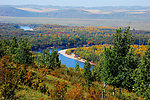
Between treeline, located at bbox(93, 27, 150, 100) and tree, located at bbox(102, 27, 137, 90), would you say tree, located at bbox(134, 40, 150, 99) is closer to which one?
treeline, located at bbox(93, 27, 150, 100)

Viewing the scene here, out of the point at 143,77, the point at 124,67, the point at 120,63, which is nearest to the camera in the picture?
the point at 143,77

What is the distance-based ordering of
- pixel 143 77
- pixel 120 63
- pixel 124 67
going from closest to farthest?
pixel 143 77 → pixel 124 67 → pixel 120 63

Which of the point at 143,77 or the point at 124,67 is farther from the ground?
the point at 124,67

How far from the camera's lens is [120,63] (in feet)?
32.6

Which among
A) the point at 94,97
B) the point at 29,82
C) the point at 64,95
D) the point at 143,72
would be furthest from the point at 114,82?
the point at 29,82

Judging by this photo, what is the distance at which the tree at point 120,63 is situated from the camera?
9711 millimetres

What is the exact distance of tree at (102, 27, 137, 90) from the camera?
9711 millimetres

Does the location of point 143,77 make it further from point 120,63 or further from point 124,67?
point 120,63

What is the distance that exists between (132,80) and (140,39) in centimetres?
10596

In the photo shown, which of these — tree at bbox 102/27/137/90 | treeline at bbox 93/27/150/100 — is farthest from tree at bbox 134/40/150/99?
tree at bbox 102/27/137/90

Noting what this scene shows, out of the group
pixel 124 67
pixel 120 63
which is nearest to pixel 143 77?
pixel 124 67

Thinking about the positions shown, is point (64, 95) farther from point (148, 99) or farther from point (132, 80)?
point (132, 80)

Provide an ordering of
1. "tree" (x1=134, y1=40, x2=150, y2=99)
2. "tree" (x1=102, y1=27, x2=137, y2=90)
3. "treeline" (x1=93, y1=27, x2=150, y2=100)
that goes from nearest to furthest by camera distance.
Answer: "tree" (x1=134, y1=40, x2=150, y2=99) < "treeline" (x1=93, y1=27, x2=150, y2=100) < "tree" (x1=102, y1=27, x2=137, y2=90)

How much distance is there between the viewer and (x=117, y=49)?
394 inches
